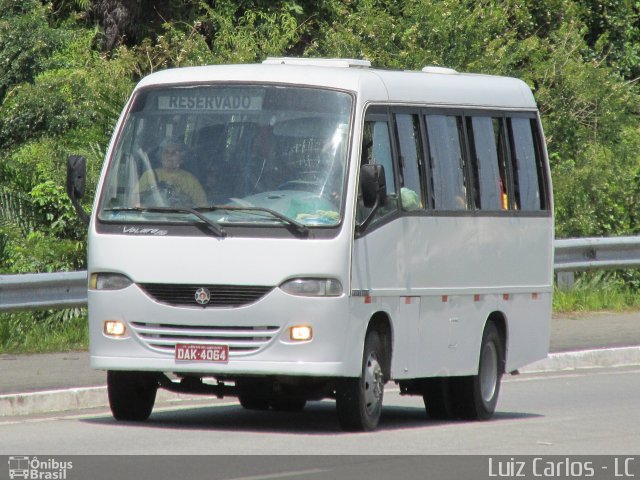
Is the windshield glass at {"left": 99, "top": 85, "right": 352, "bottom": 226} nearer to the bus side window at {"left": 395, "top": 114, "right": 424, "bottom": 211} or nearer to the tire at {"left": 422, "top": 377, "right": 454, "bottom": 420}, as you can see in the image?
the bus side window at {"left": 395, "top": 114, "right": 424, "bottom": 211}

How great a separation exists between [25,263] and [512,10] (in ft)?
40.0

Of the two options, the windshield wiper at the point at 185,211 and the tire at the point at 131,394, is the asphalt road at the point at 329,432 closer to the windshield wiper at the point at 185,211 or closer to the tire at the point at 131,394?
the tire at the point at 131,394

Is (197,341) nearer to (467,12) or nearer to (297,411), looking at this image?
(297,411)

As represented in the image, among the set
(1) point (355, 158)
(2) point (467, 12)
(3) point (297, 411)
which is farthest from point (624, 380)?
(2) point (467, 12)

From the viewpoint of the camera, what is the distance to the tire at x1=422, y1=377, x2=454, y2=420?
13281mm

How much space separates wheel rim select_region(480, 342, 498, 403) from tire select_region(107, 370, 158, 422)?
9.35 feet

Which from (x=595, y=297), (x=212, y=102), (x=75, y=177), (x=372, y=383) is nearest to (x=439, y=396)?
(x=372, y=383)

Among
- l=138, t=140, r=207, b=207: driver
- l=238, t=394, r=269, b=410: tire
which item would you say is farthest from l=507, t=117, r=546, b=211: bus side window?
l=138, t=140, r=207, b=207: driver

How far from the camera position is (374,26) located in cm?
2434

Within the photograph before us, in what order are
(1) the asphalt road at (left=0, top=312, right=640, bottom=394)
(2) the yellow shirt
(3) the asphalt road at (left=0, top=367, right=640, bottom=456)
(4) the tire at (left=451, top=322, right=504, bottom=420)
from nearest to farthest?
(3) the asphalt road at (left=0, top=367, right=640, bottom=456), (2) the yellow shirt, (4) the tire at (left=451, top=322, right=504, bottom=420), (1) the asphalt road at (left=0, top=312, right=640, bottom=394)

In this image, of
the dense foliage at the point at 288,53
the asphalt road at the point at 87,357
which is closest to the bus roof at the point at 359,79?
the asphalt road at the point at 87,357

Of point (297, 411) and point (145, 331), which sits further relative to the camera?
point (297, 411)

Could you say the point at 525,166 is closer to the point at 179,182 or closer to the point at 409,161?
the point at 409,161

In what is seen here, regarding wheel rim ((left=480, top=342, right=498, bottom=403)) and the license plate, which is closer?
the license plate
